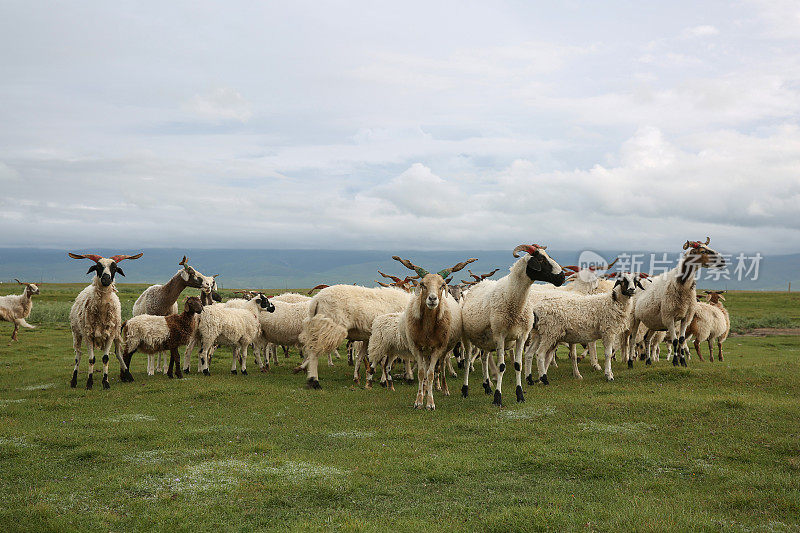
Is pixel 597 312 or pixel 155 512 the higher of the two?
pixel 597 312

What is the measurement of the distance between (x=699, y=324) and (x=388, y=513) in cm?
1765

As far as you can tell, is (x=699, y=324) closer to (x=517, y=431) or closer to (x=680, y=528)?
(x=517, y=431)

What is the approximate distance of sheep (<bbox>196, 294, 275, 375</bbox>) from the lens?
1739cm

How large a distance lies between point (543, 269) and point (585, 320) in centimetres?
440

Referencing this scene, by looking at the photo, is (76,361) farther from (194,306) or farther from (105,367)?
(194,306)

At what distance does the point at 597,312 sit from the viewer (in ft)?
51.9

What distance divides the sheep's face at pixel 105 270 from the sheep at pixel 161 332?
175 centimetres

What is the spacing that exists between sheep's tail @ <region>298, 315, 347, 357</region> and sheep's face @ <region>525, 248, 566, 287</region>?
621 cm

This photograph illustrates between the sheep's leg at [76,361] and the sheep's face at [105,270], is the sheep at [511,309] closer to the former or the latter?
the sheep's face at [105,270]

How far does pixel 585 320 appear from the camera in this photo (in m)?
15.8

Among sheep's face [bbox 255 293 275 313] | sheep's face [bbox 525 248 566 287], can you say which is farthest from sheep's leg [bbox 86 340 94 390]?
sheep's face [bbox 525 248 566 287]

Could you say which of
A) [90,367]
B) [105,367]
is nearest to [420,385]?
[105,367]

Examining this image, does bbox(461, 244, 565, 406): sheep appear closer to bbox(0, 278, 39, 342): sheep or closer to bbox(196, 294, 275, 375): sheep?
bbox(196, 294, 275, 375): sheep

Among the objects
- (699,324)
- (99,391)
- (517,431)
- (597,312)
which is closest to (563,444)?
(517,431)
